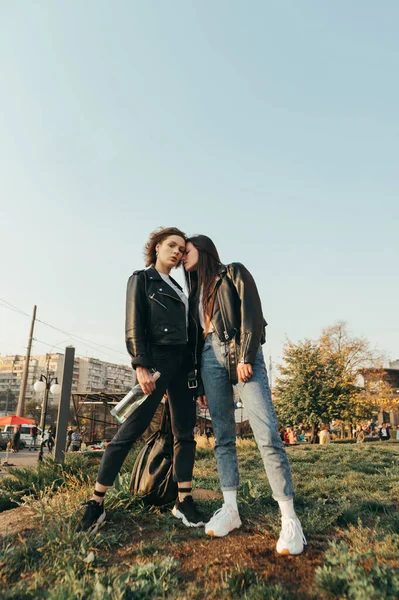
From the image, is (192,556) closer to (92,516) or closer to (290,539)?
(290,539)

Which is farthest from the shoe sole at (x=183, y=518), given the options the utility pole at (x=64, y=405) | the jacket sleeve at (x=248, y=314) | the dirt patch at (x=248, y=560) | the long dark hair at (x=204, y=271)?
the utility pole at (x=64, y=405)

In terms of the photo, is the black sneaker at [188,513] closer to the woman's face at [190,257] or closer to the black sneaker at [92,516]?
the black sneaker at [92,516]

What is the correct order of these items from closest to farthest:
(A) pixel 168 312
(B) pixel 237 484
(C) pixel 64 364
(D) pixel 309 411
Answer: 1. (B) pixel 237 484
2. (A) pixel 168 312
3. (C) pixel 64 364
4. (D) pixel 309 411

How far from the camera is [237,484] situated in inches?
115

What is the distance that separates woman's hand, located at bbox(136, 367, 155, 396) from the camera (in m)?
2.90

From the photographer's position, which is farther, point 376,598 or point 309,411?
point 309,411

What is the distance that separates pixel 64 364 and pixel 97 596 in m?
9.82

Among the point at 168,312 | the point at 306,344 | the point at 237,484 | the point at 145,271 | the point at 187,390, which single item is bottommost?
the point at 237,484

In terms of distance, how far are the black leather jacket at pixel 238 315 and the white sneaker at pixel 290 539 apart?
2.94ft

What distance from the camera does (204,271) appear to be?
10.7ft

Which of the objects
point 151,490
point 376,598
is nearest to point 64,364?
point 151,490

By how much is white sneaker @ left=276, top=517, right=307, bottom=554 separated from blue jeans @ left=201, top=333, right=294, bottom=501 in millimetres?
175

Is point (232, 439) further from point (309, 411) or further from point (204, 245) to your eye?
point (309, 411)

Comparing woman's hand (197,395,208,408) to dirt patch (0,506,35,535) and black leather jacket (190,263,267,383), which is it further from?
dirt patch (0,506,35,535)
